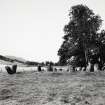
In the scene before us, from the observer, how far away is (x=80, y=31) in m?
27.5

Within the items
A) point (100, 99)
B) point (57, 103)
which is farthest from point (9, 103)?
point (100, 99)

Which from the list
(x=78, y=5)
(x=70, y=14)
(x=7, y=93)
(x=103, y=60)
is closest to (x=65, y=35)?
(x=70, y=14)

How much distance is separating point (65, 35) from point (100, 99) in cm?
2209

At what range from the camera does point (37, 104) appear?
22.9 feet

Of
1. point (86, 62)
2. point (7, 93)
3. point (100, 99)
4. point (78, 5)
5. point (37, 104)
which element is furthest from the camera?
point (78, 5)

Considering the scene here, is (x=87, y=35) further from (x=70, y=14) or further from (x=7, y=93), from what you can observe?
(x=7, y=93)

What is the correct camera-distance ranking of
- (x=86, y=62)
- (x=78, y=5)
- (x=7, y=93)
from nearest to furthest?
(x=7, y=93) → (x=86, y=62) → (x=78, y=5)

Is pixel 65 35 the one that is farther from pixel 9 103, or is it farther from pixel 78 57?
pixel 9 103

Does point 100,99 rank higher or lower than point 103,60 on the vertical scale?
lower

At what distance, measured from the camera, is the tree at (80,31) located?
27.6 meters

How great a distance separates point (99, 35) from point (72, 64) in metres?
6.49

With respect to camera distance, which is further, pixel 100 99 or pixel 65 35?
pixel 65 35

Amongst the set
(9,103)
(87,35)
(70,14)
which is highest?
(70,14)

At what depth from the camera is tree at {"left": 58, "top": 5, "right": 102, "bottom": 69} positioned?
27578mm
